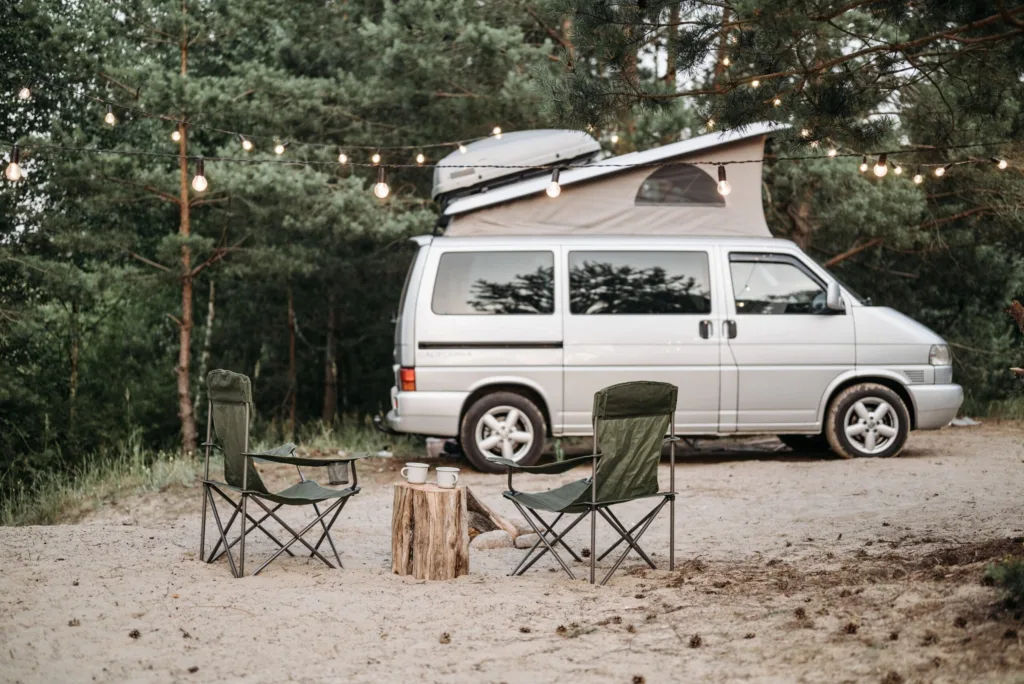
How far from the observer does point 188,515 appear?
316 inches

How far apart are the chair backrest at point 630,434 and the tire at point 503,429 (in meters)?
3.62

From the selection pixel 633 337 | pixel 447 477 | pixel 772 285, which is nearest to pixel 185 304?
pixel 633 337

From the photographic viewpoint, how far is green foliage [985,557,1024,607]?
152 inches

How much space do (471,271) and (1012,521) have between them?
4.71 m

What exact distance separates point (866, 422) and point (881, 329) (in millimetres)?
817

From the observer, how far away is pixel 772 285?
30.8 ft

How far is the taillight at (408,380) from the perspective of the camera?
9141 millimetres

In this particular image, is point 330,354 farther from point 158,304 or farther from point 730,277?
point 730,277

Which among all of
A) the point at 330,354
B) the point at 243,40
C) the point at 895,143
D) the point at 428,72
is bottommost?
the point at 330,354

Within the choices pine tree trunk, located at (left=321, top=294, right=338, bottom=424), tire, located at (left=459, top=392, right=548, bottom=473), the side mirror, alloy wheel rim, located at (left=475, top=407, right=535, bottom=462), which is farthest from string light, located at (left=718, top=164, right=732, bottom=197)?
pine tree trunk, located at (left=321, top=294, right=338, bottom=424)

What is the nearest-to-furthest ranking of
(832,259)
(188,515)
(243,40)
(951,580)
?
1. (951,580)
2. (188,515)
3. (832,259)
4. (243,40)

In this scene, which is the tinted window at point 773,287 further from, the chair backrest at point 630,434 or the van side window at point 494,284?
the chair backrest at point 630,434


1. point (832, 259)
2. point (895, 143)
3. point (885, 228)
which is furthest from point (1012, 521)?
point (832, 259)

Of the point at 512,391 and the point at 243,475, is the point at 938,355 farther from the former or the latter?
the point at 243,475
